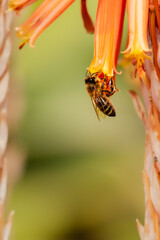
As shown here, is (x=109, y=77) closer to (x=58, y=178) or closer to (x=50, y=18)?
(x=50, y=18)

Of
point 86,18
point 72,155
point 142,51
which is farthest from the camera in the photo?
point 72,155

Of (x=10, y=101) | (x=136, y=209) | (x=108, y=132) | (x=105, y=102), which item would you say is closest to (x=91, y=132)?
(x=108, y=132)

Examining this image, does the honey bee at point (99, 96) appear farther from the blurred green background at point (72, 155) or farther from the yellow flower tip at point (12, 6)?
the blurred green background at point (72, 155)

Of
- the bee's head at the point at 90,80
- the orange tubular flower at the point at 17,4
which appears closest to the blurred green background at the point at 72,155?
the bee's head at the point at 90,80

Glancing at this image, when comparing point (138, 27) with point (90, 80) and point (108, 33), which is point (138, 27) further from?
point (90, 80)

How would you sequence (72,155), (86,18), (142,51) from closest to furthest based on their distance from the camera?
1. (142,51)
2. (86,18)
3. (72,155)

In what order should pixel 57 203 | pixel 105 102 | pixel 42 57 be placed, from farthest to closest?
pixel 42 57 < pixel 57 203 < pixel 105 102

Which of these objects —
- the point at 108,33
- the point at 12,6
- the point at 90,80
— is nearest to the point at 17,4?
the point at 12,6
